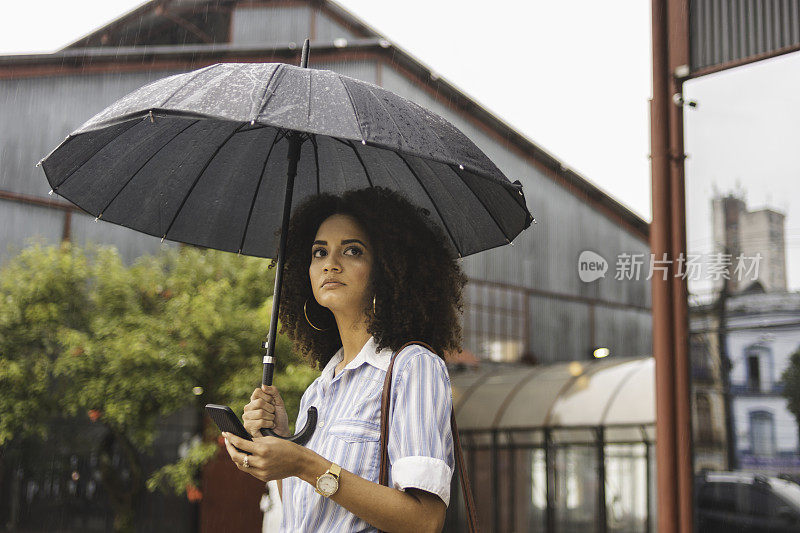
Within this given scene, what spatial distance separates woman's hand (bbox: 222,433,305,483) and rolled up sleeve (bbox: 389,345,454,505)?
0.22 m

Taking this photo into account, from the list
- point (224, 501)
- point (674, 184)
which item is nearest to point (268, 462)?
point (674, 184)

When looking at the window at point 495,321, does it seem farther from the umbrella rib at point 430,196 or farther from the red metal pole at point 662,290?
the umbrella rib at point 430,196

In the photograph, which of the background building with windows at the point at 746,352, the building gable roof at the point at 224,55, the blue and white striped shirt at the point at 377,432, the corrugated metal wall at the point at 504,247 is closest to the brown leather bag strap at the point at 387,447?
the blue and white striped shirt at the point at 377,432

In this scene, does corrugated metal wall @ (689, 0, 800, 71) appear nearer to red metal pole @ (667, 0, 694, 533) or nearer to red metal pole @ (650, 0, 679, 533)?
red metal pole @ (667, 0, 694, 533)

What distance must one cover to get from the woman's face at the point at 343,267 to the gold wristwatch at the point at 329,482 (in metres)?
0.57

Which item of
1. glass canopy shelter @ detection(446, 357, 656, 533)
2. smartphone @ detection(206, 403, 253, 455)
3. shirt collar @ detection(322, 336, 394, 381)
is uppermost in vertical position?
shirt collar @ detection(322, 336, 394, 381)

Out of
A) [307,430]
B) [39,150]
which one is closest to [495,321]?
[39,150]

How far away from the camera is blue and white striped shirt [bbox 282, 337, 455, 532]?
1.81 m

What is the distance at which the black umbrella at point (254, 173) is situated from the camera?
216 centimetres

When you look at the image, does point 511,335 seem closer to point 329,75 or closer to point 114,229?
point 114,229

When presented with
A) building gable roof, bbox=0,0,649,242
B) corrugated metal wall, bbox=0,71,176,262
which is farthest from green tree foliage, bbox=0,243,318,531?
building gable roof, bbox=0,0,649,242

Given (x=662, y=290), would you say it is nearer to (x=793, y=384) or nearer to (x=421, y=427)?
(x=793, y=384)

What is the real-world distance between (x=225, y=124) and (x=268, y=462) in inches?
54.0

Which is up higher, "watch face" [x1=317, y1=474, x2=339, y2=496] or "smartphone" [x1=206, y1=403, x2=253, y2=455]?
"smartphone" [x1=206, y1=403, x2=253, y2=455]
